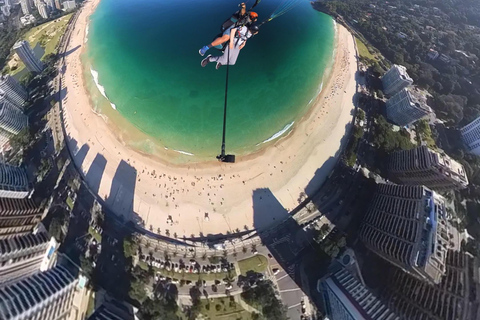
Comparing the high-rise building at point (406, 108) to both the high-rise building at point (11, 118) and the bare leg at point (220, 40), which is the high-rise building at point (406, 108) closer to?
the bare leg at point (220, 40)

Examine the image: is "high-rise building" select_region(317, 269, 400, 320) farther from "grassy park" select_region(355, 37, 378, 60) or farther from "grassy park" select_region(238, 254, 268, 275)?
"grassy park" select_region(355, 37, 378, 60)

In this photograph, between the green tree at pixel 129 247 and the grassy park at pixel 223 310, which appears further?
the green tree at pixel 129 247

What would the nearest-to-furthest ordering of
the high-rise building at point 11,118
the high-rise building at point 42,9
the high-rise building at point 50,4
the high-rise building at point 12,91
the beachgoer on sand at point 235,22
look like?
the beachgoer on sand at point 235,22 < the high-rise building at point 11,118 < the high-rise building at point 12,91 < the high-rise building at point 42,9 < the high-rise building at point 50,4

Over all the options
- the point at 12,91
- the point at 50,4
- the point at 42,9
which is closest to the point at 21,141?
the point at 12,91

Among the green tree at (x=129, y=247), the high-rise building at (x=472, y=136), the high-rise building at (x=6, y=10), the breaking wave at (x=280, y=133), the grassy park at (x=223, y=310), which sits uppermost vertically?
the high-rise building at (x=6, y=10)

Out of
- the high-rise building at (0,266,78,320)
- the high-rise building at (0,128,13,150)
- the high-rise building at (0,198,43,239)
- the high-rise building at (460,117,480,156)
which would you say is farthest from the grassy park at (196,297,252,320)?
Result: the high-rise building at (460,117,480,156)

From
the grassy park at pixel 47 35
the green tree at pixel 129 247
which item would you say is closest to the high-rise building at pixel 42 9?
the grassy park at pixel 47 35

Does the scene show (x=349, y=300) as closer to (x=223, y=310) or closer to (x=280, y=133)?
(x=223, y=310)
